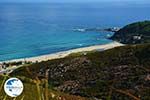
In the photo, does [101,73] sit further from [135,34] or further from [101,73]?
[135,34]

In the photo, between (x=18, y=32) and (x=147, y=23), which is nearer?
(x=147, y=23)

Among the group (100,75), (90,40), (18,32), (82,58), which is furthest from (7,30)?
(100,75)

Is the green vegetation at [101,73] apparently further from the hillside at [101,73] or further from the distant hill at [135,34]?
the distant hill at [135,34]

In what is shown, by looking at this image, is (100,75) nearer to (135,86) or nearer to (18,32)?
(135,86)

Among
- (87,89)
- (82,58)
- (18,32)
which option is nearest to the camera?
(87,89)

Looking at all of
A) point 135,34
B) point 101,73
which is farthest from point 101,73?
point 135,34

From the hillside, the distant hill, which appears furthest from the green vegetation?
the distant hill

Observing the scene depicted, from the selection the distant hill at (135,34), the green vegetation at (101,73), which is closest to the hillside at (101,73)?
the green vegetation at (101,73)
